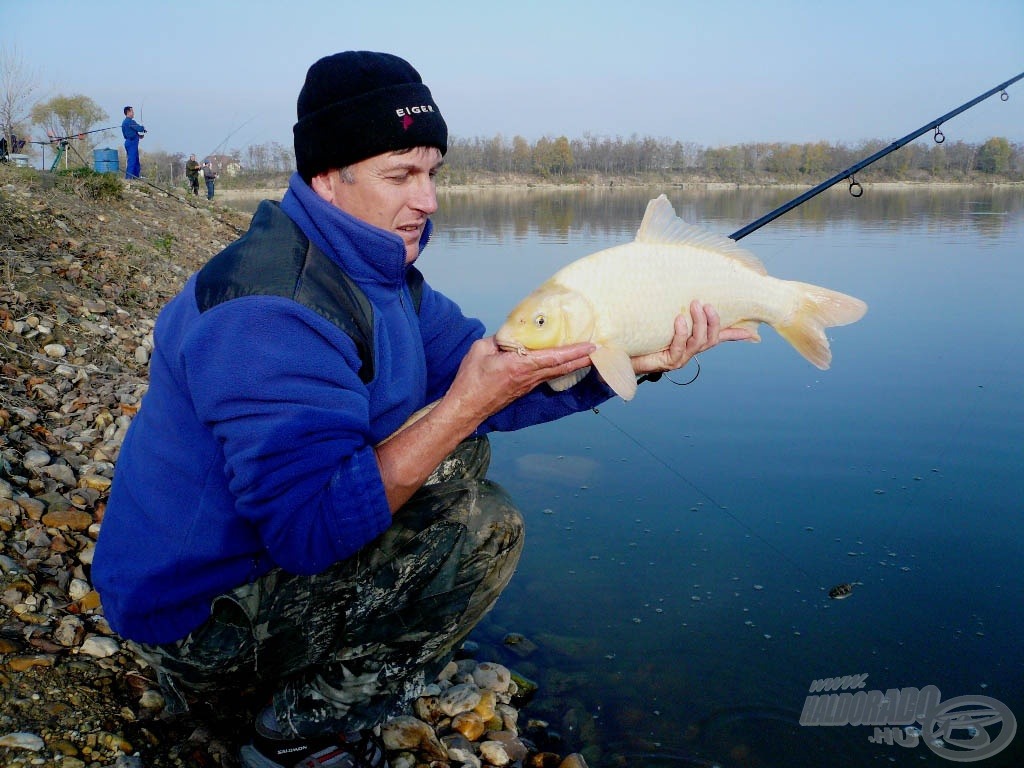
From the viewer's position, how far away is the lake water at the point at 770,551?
2.93m

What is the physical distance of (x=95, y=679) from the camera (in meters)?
2.33

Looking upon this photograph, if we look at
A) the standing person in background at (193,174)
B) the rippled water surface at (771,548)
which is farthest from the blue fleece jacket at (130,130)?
the rippled water surface at (771,548)

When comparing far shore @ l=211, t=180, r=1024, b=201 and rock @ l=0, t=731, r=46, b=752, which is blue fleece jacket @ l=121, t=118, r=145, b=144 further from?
far shore @ l=211, t=180, r=1024, b=201

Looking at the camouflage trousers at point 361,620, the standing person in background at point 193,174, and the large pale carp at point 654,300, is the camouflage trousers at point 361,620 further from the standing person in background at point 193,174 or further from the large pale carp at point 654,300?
the standing person in background at point 193,174

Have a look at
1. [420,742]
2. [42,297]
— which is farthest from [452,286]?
[420,742]

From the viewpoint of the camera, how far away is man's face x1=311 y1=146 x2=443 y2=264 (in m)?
2.29

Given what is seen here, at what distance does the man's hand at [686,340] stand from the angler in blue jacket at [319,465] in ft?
1.54

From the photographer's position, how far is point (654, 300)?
254 centimetres

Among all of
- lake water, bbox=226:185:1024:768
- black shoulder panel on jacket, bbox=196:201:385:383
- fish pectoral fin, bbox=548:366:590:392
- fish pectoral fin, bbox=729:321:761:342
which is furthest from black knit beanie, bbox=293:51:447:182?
lake water, bbox=226:185:1024:768

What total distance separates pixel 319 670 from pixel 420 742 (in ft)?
1.72

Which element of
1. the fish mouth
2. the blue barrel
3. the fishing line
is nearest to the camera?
the fish mouth

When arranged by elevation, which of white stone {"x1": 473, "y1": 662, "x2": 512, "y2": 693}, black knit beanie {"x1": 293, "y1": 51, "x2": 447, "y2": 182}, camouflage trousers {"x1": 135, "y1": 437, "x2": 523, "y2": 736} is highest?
black knit beanie {"x1": 293, "y1": 51, "x2": 447, "y2": 182}

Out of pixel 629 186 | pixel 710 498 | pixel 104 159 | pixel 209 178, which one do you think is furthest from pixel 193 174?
pixel 629 186

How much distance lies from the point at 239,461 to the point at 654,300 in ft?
4.52
